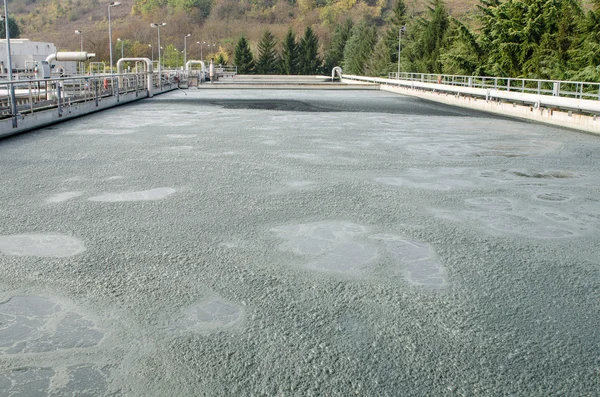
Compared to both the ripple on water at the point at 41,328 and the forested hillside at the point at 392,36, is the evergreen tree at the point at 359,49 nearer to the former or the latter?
the forested hillside at the point at 392,36

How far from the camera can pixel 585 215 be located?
734 cm

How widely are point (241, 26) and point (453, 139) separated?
18061cm

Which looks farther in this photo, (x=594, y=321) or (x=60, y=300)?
(x=60, y=300)

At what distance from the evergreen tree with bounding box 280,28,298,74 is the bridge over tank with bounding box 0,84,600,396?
4359 inches

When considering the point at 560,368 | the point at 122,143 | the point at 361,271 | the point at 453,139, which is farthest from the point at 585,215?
the point at 122,143

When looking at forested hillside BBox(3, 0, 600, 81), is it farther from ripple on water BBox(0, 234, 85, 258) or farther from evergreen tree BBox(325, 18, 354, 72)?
ripple on water BBox(0, 234, 85, 258)

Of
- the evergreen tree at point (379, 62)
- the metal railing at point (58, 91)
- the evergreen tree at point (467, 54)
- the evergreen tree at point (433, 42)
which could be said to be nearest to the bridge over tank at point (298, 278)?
the metal railing at point (58, 91)

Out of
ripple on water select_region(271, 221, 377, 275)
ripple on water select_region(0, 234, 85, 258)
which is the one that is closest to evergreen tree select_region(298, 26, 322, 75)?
→ ripple on water select_region(271, 221, 377, 275)

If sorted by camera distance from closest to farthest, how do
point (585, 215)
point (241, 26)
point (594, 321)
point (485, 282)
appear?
point (594, 321) → point (485, 282) → point (585, 215) → point (241, 26)

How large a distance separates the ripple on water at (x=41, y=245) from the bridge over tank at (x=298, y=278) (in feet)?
0.10

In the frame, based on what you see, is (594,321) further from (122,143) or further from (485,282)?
(122,143)

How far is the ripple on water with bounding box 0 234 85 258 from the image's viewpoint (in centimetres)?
571

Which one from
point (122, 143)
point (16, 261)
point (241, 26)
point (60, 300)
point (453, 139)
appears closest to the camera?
point (60, 300)

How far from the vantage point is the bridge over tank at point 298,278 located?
11.6ft
